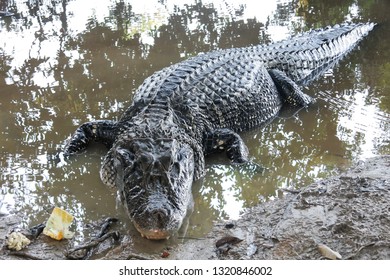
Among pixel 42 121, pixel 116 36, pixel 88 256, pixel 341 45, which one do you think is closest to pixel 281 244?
pixel 88 256

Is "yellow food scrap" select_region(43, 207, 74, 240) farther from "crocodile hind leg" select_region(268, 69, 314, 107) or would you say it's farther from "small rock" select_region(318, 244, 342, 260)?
"crocodile hind leg" select_region(268, 69, 314, 107)

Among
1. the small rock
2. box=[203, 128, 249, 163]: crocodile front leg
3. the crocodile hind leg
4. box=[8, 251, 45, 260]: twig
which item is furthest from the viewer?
the crocodile hind leg

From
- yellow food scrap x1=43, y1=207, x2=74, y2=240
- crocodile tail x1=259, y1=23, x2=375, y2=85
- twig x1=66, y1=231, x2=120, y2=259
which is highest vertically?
crocodile tail x1=259, y1=23, x2=375, y2=85

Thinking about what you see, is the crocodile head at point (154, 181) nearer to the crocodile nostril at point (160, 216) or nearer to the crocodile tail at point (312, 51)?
the crocodile nostril at point (160, 216)

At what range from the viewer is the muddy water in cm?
407

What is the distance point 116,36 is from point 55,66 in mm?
1874

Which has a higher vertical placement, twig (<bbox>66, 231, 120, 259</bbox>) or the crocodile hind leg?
the crocodile hind leg

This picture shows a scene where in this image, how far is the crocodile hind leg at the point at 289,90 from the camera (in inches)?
226

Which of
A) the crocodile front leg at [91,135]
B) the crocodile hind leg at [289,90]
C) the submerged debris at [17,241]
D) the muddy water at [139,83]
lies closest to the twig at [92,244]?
the muddy water at [139,83]

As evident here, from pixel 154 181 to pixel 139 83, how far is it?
319 centimetres

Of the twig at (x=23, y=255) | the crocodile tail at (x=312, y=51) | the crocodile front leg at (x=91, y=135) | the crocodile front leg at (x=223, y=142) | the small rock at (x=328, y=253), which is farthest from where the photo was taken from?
the crocodile tail at (x=312, y=51)

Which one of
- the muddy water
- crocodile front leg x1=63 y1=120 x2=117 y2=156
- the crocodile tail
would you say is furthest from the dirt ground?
the crocodile tail

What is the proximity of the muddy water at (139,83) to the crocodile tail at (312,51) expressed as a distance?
21 cm
